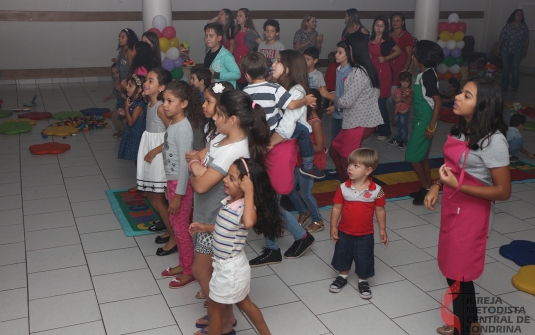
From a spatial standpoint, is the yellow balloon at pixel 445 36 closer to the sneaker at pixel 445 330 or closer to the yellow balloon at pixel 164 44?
the yellow balloon at pixel 164 44

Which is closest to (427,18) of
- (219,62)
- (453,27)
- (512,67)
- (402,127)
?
(453,27)

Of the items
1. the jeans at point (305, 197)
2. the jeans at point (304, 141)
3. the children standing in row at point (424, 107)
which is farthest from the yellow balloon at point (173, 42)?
the jeans at point (304, 141)

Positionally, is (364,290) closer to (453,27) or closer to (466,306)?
(466,306)

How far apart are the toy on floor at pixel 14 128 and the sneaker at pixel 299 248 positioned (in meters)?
4.79

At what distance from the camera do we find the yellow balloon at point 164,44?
8.51 metres

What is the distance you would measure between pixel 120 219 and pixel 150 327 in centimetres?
171

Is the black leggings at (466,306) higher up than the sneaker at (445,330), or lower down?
higher up

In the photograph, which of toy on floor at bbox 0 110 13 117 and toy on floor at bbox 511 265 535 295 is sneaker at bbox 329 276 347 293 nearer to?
toy on floor at bbox 511 265 535 295

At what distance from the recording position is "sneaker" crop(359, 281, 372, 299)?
3553 mm

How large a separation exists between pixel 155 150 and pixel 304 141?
1.06 metres

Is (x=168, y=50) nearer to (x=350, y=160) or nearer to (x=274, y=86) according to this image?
(x=274, y=86)

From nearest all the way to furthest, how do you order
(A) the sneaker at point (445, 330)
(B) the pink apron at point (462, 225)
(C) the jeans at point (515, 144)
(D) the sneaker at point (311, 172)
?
(B) the pink apron at point (462, 225), (A) the sneaker at point (445, 330), (D) the sneaker at point (311, 172), (C) the jeans at point (515, 144)

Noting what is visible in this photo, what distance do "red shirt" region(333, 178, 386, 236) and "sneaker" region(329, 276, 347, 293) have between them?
35 cm

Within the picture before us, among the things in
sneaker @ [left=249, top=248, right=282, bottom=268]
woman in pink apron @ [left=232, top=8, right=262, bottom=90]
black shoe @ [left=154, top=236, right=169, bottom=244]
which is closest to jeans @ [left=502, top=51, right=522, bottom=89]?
woman in pink apron @ [left=232, top=8, right=262, bottom=90]
